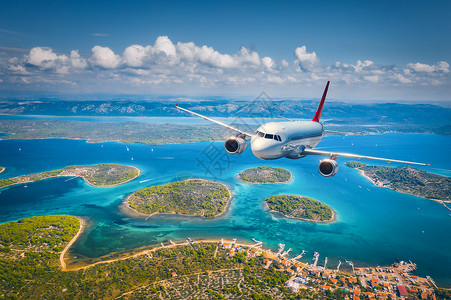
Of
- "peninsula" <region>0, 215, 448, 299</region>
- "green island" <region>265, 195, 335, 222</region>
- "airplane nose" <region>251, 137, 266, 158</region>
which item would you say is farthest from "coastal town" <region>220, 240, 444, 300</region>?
"airplane nose" <region>251, 137, 266, 158</region>

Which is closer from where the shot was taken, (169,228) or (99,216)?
(169,228)

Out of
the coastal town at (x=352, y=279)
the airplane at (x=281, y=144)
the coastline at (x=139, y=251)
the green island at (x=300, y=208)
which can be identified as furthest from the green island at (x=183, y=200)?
the airplane at (x=281, y=144)

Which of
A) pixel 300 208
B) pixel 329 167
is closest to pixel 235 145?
pixel 329 167

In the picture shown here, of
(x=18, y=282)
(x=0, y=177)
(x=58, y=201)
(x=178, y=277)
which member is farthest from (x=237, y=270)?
(x=0, y=177)

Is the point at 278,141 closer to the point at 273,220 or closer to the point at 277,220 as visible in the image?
the point at 273,220

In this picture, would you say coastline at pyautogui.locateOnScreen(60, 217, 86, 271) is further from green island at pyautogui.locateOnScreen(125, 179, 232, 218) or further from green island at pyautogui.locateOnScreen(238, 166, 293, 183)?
green island at pyautogui.locateOnScreen(238, 166, 293, 183)

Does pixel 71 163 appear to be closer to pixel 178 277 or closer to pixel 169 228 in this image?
pixel 169 228
